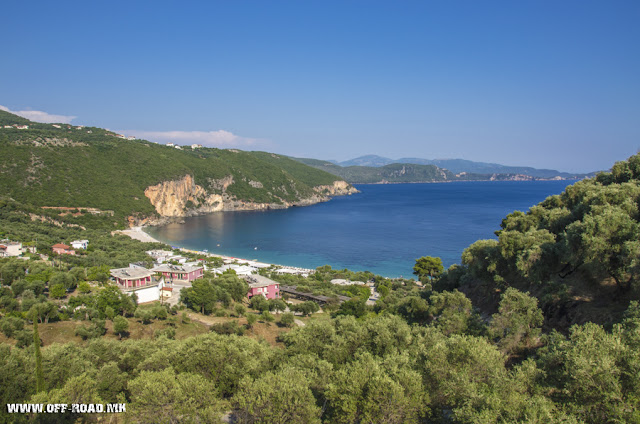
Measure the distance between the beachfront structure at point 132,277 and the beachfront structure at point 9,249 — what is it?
408 inches

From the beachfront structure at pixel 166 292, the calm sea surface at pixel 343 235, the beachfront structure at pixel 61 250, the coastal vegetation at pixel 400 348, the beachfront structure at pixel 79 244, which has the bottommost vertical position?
the calm sea surface at pixel 343 235

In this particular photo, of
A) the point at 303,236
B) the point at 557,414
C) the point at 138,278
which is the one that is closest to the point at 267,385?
the point at 557,414

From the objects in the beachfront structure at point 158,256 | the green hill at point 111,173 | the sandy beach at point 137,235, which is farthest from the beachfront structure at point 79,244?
the green hill at point 111,173

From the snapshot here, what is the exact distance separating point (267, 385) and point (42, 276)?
21.9 metres

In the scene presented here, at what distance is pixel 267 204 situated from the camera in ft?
386

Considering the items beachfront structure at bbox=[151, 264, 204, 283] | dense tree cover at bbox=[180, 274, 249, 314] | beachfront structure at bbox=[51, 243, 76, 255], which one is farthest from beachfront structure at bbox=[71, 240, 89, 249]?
dense tree cover at bbox=[180, 274, 249, 314]

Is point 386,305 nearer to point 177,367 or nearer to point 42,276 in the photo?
point 177,367

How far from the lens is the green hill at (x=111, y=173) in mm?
65938

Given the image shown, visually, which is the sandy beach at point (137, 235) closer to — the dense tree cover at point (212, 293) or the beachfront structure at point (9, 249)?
the beachfront structure at point (9, 249)

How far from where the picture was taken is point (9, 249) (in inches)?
1264

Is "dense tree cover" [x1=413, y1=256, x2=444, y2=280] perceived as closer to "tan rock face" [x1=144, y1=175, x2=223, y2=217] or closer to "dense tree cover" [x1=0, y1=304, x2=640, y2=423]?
"dense tree cover" [x1=0, y1=304, x2=640, y2=423]

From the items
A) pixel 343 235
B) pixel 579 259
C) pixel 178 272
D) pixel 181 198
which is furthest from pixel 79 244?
pixel 181 198

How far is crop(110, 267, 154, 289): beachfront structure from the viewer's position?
2680 centimetres

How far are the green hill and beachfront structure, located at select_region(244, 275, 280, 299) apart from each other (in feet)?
159
